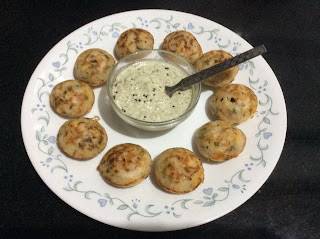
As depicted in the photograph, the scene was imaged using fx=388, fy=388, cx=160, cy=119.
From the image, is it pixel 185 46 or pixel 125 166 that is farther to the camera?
pixel 185 46

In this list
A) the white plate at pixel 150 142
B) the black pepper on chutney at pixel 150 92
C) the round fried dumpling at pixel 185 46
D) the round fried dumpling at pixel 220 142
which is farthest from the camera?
the round fried dumpling at pixel 185 46

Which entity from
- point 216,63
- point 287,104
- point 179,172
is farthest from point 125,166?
point 287,104

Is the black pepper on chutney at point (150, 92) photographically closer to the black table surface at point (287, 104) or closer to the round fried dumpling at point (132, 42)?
the round fried dumpling at point (132, 42)

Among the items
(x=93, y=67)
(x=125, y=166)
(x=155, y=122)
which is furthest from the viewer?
(x=93, y=67)

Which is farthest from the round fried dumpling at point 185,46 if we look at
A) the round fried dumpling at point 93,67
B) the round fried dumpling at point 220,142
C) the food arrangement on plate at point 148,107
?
the round fried dumpling at point 220,142

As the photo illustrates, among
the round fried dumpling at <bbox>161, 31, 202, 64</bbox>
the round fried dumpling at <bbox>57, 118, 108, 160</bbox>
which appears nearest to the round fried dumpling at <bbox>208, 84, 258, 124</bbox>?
the round fried dumpling at <bbox>161, 31, 202, 64</bbox>

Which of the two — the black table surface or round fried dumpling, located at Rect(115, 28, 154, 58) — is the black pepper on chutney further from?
the black table surface

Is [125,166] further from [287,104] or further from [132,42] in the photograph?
[287,104]
